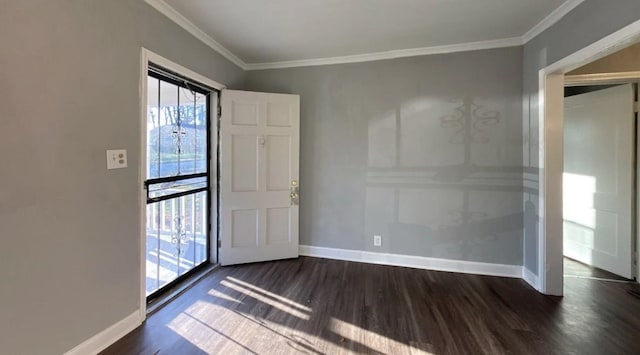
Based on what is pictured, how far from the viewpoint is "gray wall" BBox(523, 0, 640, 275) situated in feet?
5.84

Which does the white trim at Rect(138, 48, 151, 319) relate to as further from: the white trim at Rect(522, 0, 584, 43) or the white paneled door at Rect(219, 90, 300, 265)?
the white trim at Rect(522, 0, 584, 43)

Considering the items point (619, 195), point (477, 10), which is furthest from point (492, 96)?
point (619, 195)

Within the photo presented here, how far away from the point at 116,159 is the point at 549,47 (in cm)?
359

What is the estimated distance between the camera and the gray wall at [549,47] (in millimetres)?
1781

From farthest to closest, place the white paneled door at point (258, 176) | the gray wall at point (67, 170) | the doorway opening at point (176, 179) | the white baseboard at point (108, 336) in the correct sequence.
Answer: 1. the white paneled door at point (258, 176)
2. the doorway opening at point (176, 179)
3. the white baseboard at point (108, 336)
4. the gray wall at point (67, 170)

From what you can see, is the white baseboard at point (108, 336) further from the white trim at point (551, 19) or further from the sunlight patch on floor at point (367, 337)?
the white trim at point (551, 19)

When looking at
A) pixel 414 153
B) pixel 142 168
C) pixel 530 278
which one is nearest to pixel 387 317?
pixel 530 278

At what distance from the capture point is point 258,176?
10.5 feet

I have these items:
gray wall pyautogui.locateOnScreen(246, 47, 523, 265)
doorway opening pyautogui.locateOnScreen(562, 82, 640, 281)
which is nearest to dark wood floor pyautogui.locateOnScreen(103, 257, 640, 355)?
doorway opening pyautogui.locateOnScreen(562, 82, 640, 281)

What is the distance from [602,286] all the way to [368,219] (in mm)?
2301

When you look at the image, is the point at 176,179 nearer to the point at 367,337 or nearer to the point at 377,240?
the point at 367,337

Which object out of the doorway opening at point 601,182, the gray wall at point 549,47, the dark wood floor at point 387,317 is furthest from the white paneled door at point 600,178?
the gray wall at point 549,47

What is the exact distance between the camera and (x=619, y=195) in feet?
9.22

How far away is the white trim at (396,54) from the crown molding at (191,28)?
41 cm
